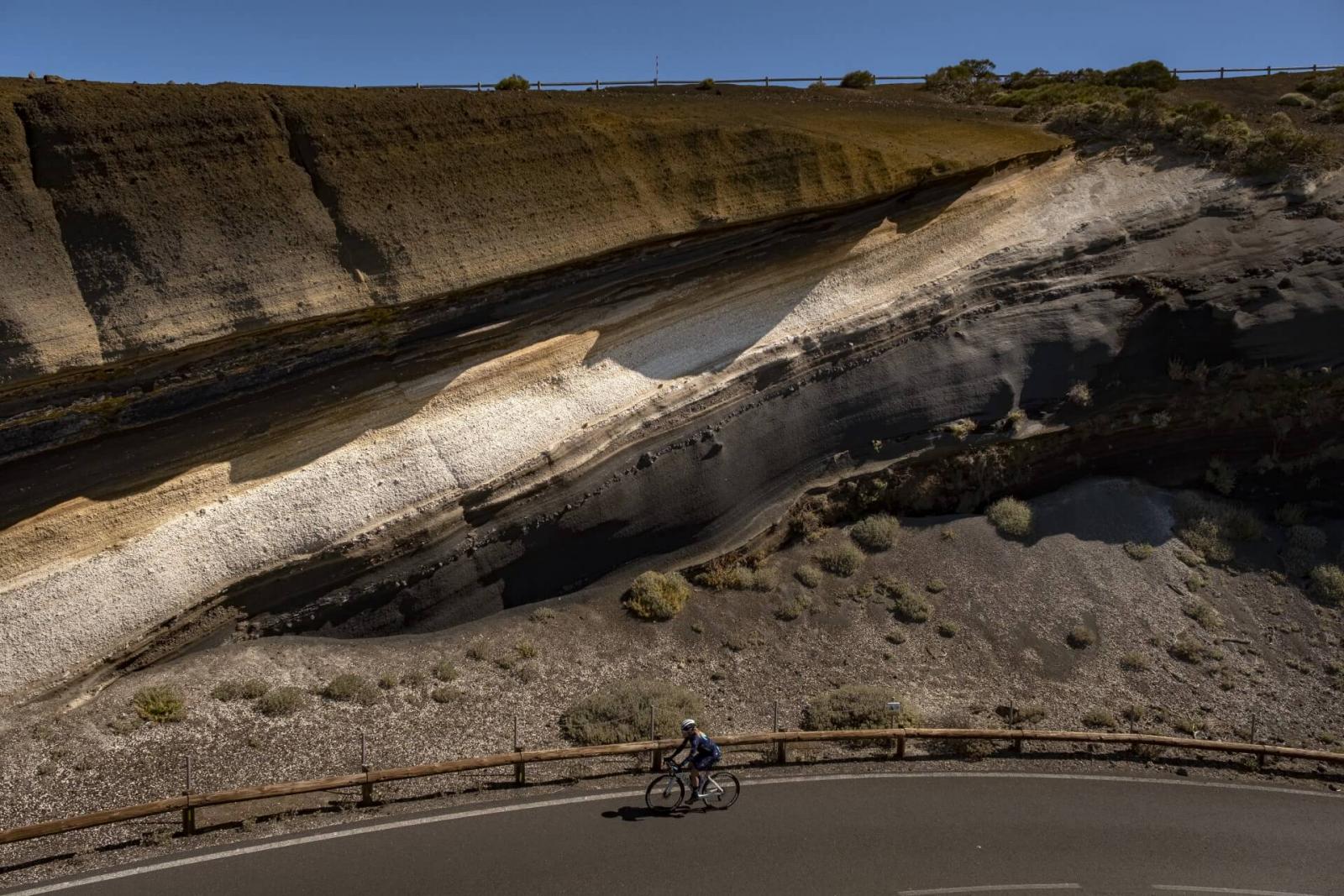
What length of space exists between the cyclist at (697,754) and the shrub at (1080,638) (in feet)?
27.1

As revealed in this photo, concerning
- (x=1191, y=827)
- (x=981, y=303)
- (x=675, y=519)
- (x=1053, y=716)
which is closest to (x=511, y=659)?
(x=675, y=519)

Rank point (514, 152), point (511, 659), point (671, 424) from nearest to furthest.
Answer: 1. point (511, 659)
2. point (514, 152)
3. point (671, 424)

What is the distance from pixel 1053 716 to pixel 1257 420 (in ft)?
30.4

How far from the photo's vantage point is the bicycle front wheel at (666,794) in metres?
10.7

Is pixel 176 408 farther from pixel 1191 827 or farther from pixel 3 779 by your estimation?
pixel 1191 827

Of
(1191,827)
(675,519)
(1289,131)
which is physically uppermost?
(1289,131)

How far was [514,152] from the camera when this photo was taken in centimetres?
1508

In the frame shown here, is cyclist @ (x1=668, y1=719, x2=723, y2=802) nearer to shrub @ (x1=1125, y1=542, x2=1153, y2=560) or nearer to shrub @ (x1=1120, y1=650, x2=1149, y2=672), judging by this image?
shrub @ (x1=1120, y1=650, x2=1149, y2=672)

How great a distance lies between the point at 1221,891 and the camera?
10406mm

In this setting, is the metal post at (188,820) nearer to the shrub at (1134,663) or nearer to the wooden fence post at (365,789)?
the wooden fence post at (365,789)

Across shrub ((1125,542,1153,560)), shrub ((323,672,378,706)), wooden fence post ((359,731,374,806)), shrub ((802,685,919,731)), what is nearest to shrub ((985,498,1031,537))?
shrub ((1125,542,1153,560))

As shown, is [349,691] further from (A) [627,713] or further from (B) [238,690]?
(A) [627,713]

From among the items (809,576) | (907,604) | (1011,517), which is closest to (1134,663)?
(1011,517)

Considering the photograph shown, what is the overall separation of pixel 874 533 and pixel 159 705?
1184 cm
